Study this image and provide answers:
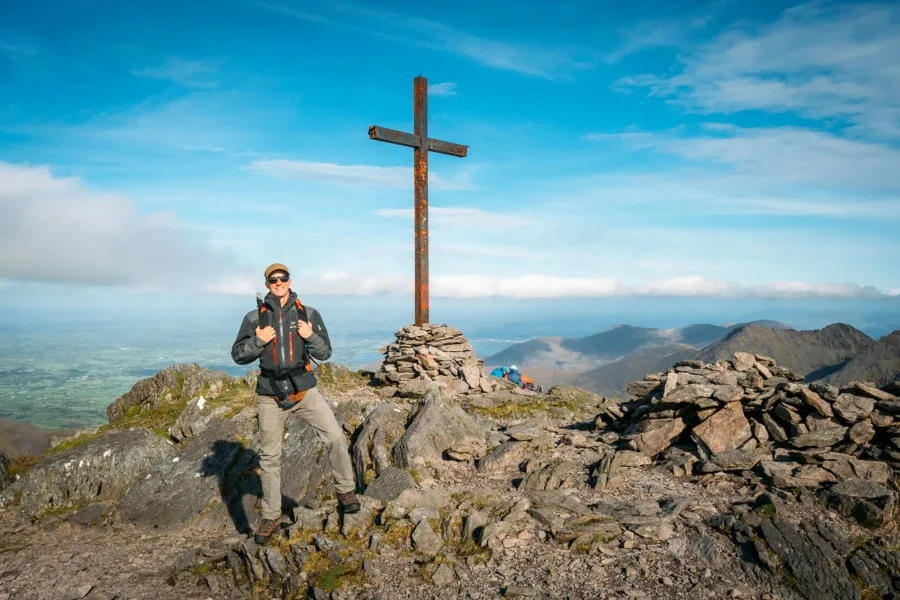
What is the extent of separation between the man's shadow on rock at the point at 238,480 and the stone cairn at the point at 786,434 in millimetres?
7367

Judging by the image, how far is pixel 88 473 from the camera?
38.2 feet

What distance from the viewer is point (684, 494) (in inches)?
348

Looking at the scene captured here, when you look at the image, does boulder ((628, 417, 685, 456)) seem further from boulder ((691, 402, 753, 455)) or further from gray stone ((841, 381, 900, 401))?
gray stone ((841, 381, 900, 401))

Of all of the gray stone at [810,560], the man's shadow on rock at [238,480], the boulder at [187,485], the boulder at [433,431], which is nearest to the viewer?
the gray stone at [810,560]

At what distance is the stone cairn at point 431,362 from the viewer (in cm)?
1714

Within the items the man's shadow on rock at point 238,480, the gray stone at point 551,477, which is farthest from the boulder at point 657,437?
the man's shadow on rock at point 238,480

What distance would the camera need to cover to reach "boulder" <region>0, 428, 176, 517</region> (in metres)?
11.2

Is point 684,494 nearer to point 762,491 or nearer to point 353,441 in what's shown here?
point 762,491

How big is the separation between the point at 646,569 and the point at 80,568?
8500 mm

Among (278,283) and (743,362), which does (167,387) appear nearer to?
(278,283)

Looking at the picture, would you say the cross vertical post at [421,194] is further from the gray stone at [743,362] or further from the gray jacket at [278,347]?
the gray jacket at [278,347]

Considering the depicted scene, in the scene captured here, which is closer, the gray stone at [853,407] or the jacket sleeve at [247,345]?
the jacket sleeve at [247,345]

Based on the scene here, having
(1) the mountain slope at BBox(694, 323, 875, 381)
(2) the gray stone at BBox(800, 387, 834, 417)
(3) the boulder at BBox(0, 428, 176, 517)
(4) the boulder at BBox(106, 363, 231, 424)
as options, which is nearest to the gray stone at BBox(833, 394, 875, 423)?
(2) the gray stone at BBox(800, 387, 834, 417)

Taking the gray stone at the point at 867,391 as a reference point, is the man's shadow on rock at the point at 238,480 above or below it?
below
